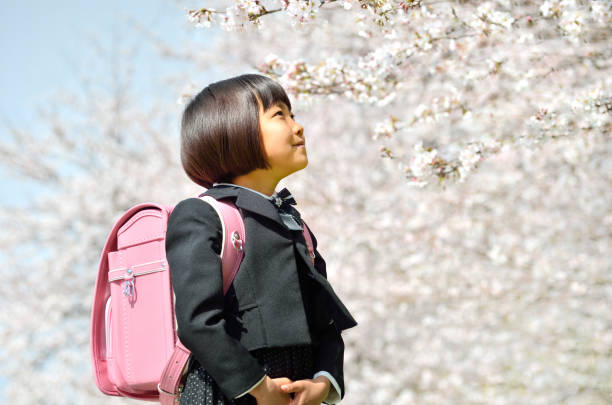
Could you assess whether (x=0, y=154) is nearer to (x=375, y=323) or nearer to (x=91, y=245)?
(x=91, y=245)

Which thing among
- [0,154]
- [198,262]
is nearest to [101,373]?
[198,262]

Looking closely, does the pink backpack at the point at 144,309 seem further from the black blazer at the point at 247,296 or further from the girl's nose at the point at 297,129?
the girl's nose at the point at 297,129

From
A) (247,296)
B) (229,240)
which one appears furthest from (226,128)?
(247,296)

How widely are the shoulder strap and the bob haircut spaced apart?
14 cm

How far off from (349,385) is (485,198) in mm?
2188

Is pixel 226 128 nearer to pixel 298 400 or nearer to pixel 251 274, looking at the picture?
pixel 251 274

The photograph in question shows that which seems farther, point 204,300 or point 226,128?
point 226,128

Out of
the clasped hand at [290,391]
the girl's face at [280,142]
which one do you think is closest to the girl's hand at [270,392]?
the clasped hand at [290,391]

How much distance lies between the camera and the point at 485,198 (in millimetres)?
5539

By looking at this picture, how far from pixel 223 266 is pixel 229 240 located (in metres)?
0.06

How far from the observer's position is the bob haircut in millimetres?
1603

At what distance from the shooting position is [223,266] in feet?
4.82

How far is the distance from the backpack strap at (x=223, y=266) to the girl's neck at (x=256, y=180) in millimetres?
135

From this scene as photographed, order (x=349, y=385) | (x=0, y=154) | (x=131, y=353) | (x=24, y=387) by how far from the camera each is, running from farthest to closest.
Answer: (x=0, y=154), (x=24, y=387), (x=349, y=385), (x=131, y=353)
